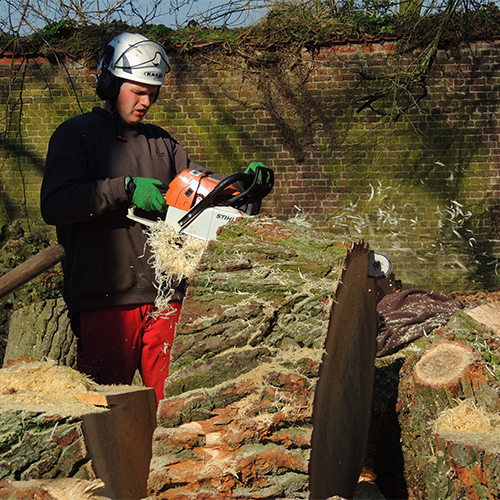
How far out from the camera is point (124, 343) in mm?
2857

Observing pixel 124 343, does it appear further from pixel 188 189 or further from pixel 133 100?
pixel 133 100

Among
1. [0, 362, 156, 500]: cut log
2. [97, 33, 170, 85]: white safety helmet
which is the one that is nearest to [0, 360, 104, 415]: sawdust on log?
[0, 362, 156, 500]: cut log

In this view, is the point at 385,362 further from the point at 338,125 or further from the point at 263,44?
the point at 263,44

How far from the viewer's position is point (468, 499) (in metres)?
2.22

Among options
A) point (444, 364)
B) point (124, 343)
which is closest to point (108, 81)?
point (124, 343)

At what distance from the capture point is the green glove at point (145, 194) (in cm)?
263

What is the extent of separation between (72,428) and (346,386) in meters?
1.09

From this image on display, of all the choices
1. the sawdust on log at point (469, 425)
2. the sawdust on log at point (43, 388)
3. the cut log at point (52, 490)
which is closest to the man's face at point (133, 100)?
the sawdust on log at point (43, 388)

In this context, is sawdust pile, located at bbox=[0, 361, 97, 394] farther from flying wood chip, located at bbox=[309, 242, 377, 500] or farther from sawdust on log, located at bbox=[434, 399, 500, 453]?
sawdust on log, located at bbox=[434, 399, 500, 453]

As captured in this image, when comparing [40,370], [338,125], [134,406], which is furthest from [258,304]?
[338,125]

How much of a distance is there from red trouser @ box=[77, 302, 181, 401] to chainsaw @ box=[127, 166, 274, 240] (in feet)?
1.74

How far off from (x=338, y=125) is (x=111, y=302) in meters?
5.34

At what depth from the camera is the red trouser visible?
9.34 feet

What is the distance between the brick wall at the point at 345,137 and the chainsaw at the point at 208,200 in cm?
459
